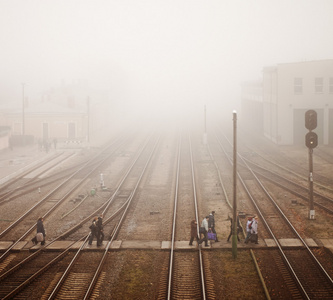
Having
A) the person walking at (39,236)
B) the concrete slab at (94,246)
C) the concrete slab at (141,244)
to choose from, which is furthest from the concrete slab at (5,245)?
the concrete slab at (141,244)

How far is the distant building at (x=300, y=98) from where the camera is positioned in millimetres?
45688

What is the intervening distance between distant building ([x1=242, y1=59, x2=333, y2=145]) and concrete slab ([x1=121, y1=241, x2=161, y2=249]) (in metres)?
34.2

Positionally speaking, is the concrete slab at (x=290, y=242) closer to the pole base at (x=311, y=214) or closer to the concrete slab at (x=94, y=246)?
the pole base at (x=311, y=214)

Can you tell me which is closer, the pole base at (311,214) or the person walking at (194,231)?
the person walking at (194,231)

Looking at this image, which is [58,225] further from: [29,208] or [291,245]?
[291,245]

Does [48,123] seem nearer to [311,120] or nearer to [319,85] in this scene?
[319,85]

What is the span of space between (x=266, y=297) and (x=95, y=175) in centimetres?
2326

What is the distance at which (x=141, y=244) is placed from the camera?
17047mm

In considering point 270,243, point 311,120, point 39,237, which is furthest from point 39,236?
point 311,120

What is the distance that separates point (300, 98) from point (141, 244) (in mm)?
35243

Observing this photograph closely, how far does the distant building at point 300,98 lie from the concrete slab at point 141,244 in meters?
34.2

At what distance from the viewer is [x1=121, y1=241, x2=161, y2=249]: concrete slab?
A: 16641 mm

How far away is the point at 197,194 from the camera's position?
2627 cm

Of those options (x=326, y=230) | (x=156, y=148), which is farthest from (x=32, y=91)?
(x=326, y=230)
